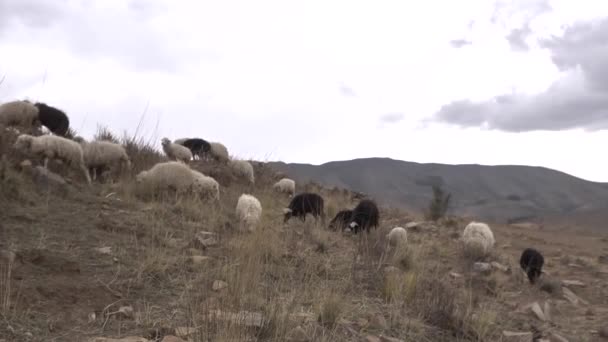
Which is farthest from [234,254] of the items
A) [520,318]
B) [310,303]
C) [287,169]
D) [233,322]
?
[287,169]

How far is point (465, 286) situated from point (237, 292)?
4.18 meters

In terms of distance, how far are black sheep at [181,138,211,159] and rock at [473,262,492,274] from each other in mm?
9459

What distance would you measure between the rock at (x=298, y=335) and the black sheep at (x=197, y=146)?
505 inches

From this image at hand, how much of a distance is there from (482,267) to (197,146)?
9803mm

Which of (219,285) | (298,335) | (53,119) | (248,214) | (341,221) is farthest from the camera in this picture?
(53,119)

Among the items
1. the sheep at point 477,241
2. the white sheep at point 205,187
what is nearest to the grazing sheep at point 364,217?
the sheep at point 477,241

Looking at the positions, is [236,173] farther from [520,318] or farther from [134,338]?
[134,338]

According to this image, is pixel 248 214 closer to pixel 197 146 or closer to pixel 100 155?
pixel 100 155

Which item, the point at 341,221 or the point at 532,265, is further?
the point at 341,221

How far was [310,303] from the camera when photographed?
5.51 meters

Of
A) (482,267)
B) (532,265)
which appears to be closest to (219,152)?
(482,267)

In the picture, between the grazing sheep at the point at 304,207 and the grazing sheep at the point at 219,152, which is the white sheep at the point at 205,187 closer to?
the grazing sheep at the point at 304,207

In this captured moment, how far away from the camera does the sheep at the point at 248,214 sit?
8.63 metres

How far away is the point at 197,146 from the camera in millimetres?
17031
